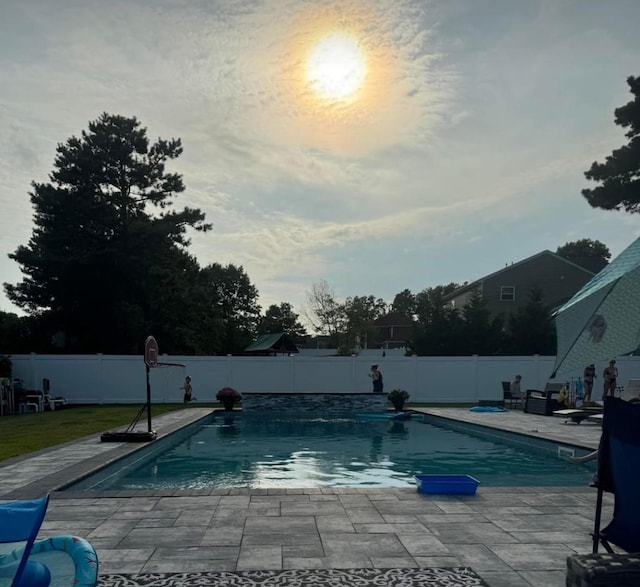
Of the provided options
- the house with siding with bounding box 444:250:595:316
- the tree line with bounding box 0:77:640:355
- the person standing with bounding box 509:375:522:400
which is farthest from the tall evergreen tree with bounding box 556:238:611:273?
the person standing with bounding box 509:375:522:400

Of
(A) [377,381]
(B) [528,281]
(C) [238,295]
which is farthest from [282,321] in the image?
(A) [377,381]

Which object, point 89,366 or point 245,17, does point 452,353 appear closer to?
point 89,366

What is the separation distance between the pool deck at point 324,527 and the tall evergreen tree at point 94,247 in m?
22.5

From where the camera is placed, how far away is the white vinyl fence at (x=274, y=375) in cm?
2245

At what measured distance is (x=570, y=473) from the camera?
Answer: 30.4ft

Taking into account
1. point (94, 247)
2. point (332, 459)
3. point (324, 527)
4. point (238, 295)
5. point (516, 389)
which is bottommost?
point (332, 459)

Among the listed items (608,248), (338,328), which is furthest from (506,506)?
(608,248)

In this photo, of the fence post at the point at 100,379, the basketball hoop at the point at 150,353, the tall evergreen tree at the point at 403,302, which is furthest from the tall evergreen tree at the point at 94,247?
the tall evergreen tree at the point at 403,302

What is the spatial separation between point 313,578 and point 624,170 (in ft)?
80.5

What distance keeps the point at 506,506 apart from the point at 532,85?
30.4ft

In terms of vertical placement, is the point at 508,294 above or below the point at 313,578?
above

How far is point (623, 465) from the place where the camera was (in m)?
3.23

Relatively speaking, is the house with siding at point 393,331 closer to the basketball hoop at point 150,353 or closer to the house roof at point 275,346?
the house roof at point 275,346

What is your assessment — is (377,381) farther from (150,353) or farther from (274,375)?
(150,353)
